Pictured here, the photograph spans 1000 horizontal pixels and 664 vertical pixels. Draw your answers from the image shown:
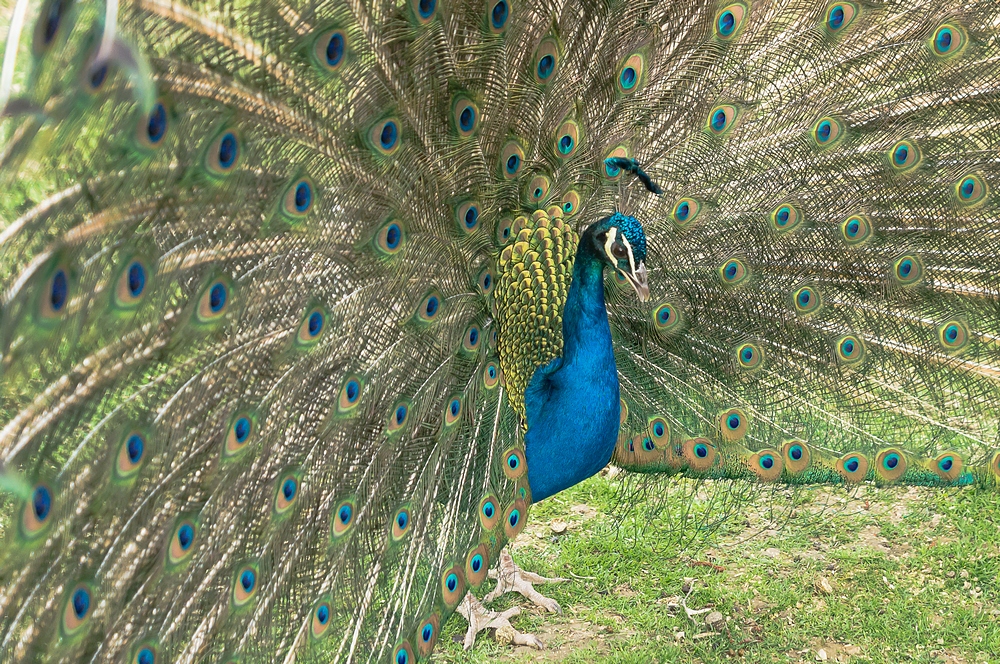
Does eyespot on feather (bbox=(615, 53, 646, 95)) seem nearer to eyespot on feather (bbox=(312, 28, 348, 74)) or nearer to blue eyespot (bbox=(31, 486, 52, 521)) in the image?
eyespot on feather (bbox=(312, 28, 348, 74))

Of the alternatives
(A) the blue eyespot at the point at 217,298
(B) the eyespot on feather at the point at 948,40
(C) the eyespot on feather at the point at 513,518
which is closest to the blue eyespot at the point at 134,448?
(A) the blue eyespot at the point at 217,298

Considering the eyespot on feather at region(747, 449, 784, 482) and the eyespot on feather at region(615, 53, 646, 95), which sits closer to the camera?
the eyespot on feather at region(615, 53, 646, 95)

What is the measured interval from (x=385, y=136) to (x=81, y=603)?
111 cm

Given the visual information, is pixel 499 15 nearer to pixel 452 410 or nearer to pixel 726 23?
pixel 726 23

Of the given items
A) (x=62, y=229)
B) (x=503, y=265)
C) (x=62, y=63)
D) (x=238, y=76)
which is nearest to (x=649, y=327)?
(x=503, y=265)

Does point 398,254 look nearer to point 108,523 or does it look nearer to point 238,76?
point 238,76

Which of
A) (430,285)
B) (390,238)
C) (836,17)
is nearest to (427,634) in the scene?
(430,285)

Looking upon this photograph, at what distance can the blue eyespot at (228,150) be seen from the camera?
147 cm

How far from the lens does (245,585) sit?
1714mm

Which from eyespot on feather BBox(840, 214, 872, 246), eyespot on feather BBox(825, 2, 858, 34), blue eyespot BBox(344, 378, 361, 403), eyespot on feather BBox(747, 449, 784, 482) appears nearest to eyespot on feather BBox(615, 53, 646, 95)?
eyespot on feather BBox(825, 2, 858, 34)

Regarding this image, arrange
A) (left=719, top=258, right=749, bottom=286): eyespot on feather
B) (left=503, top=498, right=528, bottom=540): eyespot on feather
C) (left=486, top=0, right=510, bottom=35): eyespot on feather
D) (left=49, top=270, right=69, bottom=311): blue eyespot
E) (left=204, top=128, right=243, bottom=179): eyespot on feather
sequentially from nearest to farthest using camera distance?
(left=49, top=270, right=69, bottom=311): blue eyespot → (left=204, top=128, right=243, bottom=179): eyespot on feather → (left=486, top=0, right=510, bottom=35): eyespot on feather → (left=503, top=498, right=528, bottom=540): eyespot on feather → (left=719, top=258, right=749, bottom=286): eyespot on feather

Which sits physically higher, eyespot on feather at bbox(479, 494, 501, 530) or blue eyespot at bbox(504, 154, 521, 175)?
blue eyespot at bbox(504, 154, 521, 175)

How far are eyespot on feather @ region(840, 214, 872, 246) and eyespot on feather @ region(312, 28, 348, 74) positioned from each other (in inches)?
62.7

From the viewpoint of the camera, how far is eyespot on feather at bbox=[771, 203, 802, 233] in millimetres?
2451
